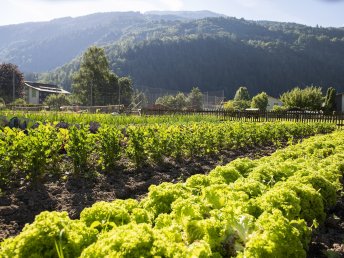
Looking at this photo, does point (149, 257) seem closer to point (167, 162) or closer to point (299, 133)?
point (167, 162)

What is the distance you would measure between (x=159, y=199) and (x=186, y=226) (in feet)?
2.37

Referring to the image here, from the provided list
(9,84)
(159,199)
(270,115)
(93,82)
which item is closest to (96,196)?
(159,199)

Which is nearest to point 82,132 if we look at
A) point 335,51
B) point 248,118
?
point 248,118

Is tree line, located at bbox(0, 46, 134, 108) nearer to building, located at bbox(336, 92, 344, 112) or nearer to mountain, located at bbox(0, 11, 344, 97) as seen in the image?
building, located at bbox(336, 92, 344, 112)

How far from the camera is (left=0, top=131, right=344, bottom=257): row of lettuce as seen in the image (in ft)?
8.23

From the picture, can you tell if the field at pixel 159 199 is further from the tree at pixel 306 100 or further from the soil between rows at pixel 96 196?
the tree at pixel 306 100

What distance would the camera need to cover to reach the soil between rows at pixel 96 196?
4495 millimetres

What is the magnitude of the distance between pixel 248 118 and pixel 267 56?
127m

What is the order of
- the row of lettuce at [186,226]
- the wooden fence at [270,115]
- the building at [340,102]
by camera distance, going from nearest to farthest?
the row of lettuce at [186,226] < the wooden fence at [270,115] < the building at [340,102]

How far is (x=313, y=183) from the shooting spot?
5.10m

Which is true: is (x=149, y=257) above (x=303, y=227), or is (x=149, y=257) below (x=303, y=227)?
above

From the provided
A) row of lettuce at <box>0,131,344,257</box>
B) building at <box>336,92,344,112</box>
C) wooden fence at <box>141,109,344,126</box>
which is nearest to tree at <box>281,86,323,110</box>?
building at <box>336,92,344,112</box>

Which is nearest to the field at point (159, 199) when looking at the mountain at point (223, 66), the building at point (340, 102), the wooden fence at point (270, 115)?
the wooden fence at point (270, 115)

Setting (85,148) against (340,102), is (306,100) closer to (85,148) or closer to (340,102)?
(340,102)
